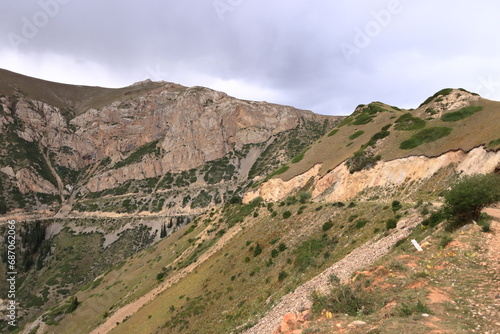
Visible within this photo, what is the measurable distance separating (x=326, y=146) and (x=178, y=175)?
98077 mm

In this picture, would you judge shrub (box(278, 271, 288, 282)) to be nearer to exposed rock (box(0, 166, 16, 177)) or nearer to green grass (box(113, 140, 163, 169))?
green grass (box(113, 140, 163, 169))

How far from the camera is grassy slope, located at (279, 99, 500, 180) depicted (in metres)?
32.7

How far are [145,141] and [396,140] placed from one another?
15279 centimetres

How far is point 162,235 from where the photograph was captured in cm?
10356

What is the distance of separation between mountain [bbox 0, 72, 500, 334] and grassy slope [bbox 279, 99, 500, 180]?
283 mm

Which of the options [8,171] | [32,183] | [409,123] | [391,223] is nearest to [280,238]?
→ [391,223]

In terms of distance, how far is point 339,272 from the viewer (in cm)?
1519

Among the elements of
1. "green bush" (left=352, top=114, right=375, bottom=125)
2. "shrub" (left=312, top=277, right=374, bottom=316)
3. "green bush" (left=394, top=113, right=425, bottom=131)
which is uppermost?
"green bush" (left=352, top=114, right=375, bottom=125)

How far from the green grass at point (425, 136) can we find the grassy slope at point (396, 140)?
0.82 meters

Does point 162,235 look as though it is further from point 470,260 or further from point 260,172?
point 470,260

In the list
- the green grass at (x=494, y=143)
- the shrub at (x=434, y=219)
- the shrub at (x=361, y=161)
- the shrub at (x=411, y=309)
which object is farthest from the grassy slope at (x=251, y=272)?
the shrub at (x=361, y=161)

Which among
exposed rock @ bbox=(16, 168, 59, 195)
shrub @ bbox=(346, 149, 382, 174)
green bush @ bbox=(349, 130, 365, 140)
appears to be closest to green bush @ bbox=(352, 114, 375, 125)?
green bush @ bbox=(349, 130, 365, 140)

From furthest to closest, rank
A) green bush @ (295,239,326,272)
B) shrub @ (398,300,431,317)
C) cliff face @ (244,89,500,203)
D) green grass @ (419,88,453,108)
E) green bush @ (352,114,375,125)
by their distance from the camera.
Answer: green bush @ (352,114,375,125) → green grass @ (419,88,453,108) → cliff face @ (244,89,500,203) → green bush @ (295,239,326,272) → shrub @ (398,300,431,317)

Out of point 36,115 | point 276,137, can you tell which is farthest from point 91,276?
point 36,115
